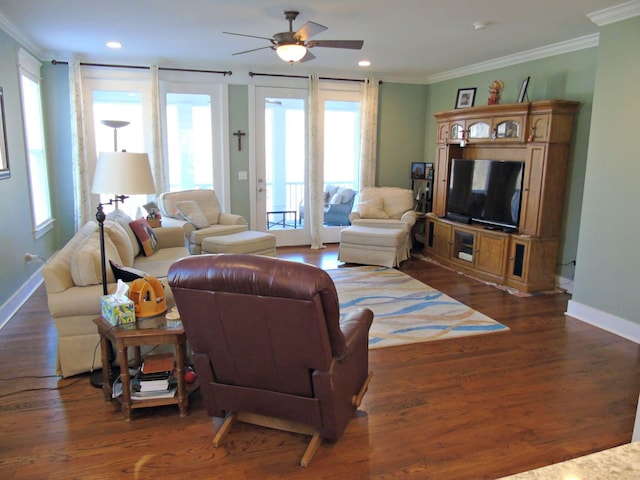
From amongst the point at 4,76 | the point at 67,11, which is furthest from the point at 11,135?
the point at 67,11

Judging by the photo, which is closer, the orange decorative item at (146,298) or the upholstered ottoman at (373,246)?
the orange decorative item at (146,298)

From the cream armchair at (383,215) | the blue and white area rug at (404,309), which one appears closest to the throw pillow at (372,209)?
the cream armchair at (383,215)

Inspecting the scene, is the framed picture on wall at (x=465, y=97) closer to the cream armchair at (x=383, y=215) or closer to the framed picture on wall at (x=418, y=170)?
the framed picture on wall at (x=418, y=170)

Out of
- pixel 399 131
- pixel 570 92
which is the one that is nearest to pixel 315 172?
pixel 399 131

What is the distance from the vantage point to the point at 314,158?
6844 mm

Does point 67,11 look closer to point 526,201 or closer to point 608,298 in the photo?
point 526,201

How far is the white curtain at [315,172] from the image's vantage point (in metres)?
6.71

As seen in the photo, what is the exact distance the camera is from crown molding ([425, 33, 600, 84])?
4.63 m

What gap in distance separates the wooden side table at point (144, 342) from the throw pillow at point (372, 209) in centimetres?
423

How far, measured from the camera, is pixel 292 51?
380cm

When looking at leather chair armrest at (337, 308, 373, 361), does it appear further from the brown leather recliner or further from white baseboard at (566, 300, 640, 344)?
white baseboard at (566, 300, 640, 344)

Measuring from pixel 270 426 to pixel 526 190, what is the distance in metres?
3.90

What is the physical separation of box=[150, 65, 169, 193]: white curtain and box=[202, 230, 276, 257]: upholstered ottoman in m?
1.43

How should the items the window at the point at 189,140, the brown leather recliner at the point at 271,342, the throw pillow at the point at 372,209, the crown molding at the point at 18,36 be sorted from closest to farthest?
the brown leather recliner at the point at 271,342 < the crown molding at the point at 18,36 < the window at the point at 189,140 < the throw pillow at the point at 372,209
